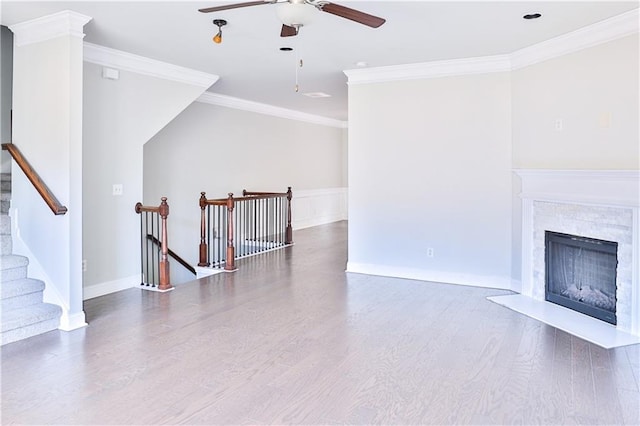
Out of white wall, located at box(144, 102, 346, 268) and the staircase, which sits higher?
white wall, located at box(144, 102, 346, 268)

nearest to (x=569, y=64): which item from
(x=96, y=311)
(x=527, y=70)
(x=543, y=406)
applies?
(x=527, y=70)

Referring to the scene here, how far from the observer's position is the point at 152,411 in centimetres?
255

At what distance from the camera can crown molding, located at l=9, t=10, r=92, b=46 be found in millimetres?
3856

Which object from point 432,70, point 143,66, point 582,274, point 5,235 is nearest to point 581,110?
point 582,274

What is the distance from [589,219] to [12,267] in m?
5.15

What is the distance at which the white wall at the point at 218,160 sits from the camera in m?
6.88

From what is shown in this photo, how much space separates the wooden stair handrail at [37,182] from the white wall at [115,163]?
69cm

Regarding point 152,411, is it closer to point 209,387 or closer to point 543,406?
point 209,387

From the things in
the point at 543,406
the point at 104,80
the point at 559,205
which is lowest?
the point at 543,406

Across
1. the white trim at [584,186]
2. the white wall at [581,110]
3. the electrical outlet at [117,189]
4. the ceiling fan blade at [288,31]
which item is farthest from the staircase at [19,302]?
the white wall at [581,110]

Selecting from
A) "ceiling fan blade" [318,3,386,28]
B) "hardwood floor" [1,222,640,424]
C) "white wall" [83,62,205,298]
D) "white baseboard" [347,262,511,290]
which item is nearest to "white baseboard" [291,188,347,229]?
"white baseboard" [347,262,511,290]

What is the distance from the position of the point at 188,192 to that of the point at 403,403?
550cm

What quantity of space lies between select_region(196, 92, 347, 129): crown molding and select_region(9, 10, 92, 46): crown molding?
328 cm

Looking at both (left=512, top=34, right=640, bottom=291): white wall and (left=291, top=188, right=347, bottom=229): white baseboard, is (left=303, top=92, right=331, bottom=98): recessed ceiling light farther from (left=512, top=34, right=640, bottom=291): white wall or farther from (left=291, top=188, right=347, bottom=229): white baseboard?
(left=512, top=34, right=640, bottom=291): white wall
